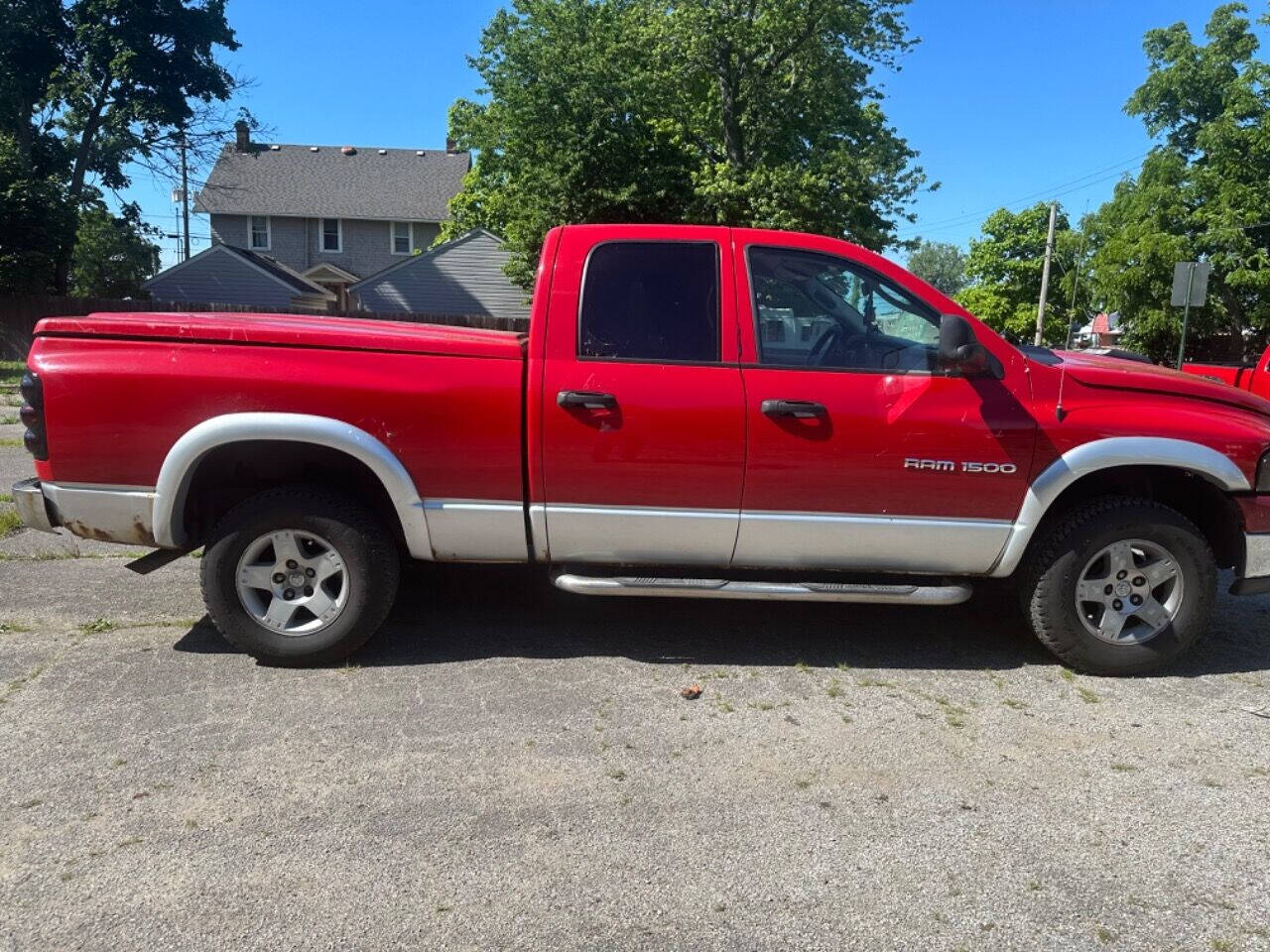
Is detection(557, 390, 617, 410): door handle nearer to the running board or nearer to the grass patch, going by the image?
the running board

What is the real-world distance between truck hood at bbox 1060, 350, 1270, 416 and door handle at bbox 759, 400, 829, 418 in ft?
3.95

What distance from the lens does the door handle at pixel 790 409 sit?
406 centimetres

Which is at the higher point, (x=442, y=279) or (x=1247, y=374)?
(x=442, y=279)

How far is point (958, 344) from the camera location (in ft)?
13.0

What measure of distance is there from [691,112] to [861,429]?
25291 mm

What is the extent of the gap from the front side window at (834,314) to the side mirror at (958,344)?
0.21 meters

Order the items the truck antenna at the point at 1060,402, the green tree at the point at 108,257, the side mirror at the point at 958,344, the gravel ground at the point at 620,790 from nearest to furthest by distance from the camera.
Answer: the gravel ground at the point at 620,790
the side mirror at the point at 958,344
the truck antenna at the point at 1060,402
the green tree at the point at 108,257

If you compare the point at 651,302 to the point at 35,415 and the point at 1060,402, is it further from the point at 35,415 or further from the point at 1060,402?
the point at 35,415

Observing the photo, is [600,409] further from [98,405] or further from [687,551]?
[98,405]

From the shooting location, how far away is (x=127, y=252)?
163 feet

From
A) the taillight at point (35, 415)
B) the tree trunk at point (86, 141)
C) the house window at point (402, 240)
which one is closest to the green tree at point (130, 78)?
the tree trunk at point (86, 141)

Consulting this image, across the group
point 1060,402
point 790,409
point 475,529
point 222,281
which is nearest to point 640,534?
point 475,529

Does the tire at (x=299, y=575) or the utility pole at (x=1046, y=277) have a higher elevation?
the utility pole at (x=1046, y=277)

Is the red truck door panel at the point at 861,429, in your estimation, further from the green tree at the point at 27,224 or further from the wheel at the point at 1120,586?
the green tree at the point at 27,224
